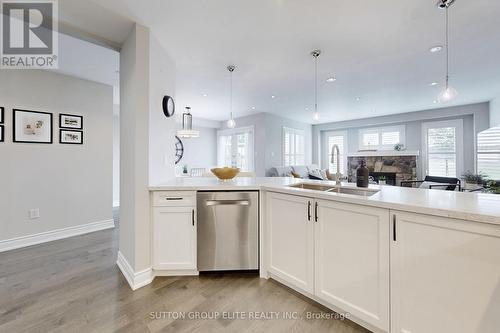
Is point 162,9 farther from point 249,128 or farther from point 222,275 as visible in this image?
point 249,128

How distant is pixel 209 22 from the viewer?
212cm

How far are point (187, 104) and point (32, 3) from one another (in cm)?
367

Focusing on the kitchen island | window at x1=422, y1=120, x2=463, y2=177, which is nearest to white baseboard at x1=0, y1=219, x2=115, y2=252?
the kitchen island

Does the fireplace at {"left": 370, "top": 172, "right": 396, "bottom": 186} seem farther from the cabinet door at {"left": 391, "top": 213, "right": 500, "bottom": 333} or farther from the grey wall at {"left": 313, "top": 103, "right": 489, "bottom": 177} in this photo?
the cabinet door at {"left": 391, "top": 213, "right": 500, "bottom": 333}

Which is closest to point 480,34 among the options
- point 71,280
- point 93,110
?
point 71,280

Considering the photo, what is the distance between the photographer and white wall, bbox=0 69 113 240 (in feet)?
9.14

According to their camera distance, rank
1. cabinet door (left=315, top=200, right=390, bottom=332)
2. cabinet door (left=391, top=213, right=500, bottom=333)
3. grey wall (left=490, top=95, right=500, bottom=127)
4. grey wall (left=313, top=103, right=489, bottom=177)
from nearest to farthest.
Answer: cabinet door (left=391, top=213, right=500, bottom=333), cabinet door (left=315, top=200, right=390, bottom=332), grey wall (left=490, top=95, right=500, bottom=127), grey wall (left=313, top=103, right=489, bottom=177)

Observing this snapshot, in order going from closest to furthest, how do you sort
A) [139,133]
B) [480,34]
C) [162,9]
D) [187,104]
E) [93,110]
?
[162,9] → [139,133] → [480,34] → [93,110] → [187,104]

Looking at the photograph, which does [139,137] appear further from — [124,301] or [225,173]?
[124,301]

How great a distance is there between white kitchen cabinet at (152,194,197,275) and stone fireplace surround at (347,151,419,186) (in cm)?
664

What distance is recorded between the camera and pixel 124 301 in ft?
5.77

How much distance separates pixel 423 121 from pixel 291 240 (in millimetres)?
7093

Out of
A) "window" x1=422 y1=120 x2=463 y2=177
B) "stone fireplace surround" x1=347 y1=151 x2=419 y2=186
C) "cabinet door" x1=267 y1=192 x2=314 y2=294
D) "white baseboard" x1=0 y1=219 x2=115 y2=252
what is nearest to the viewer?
"cabinet door" x1=267 y1=192 x2=314 y2=294

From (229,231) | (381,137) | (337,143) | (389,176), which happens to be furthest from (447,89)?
(337,143)
